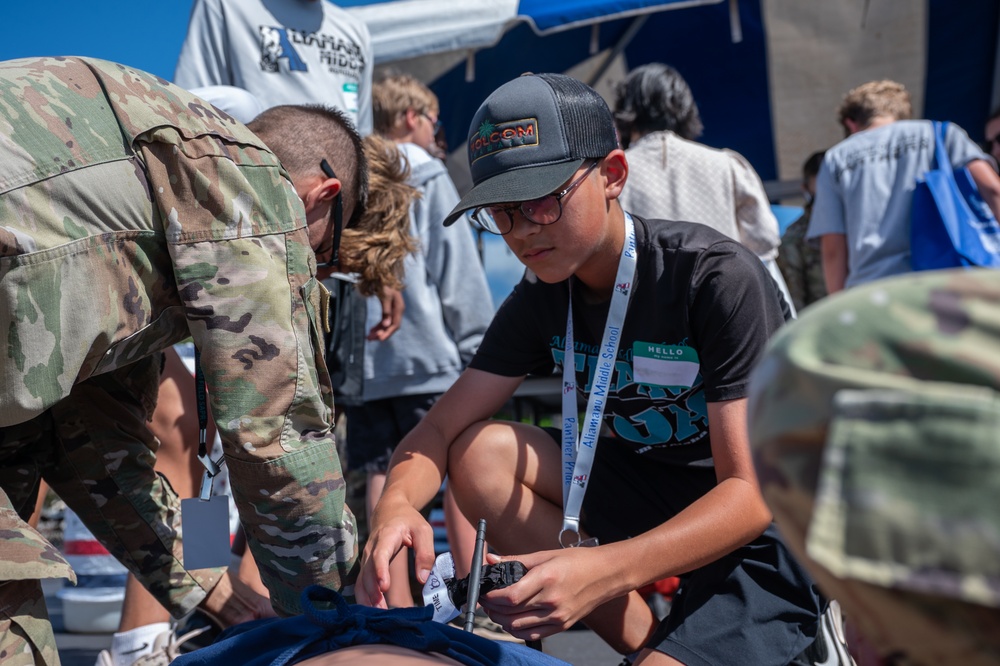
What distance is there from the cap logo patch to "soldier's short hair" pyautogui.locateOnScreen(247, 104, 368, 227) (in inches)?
12.4

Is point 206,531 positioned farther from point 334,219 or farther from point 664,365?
point 664,365

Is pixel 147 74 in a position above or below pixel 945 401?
above

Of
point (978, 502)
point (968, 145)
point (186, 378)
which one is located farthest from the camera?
point (968, 145)

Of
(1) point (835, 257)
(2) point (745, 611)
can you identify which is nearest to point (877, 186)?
(1) point (835, 257)

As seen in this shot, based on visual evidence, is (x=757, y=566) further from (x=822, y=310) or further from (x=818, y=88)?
(x=818, y=88)

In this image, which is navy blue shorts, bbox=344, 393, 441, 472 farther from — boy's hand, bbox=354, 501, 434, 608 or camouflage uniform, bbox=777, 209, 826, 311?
camouflage uniform, bbox=777, 209, 826, 311

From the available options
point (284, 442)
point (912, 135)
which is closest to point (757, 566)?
point (284, 442)

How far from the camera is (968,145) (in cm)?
352

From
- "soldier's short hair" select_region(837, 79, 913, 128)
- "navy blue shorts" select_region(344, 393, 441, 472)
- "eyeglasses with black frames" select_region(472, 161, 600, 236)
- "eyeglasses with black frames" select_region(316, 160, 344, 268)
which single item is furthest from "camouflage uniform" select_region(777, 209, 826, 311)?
"eyeglasses with black frames" select_region(316, 160, 344, 268)

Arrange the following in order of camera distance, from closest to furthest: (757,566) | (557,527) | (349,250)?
(757,566), (557,527), (349,250)

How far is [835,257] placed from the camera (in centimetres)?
388

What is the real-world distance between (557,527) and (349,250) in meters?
0.96

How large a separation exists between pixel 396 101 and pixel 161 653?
217 centimetres

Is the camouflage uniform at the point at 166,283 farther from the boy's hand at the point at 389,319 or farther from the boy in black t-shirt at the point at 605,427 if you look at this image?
the boy's hand at the point at 389,319
